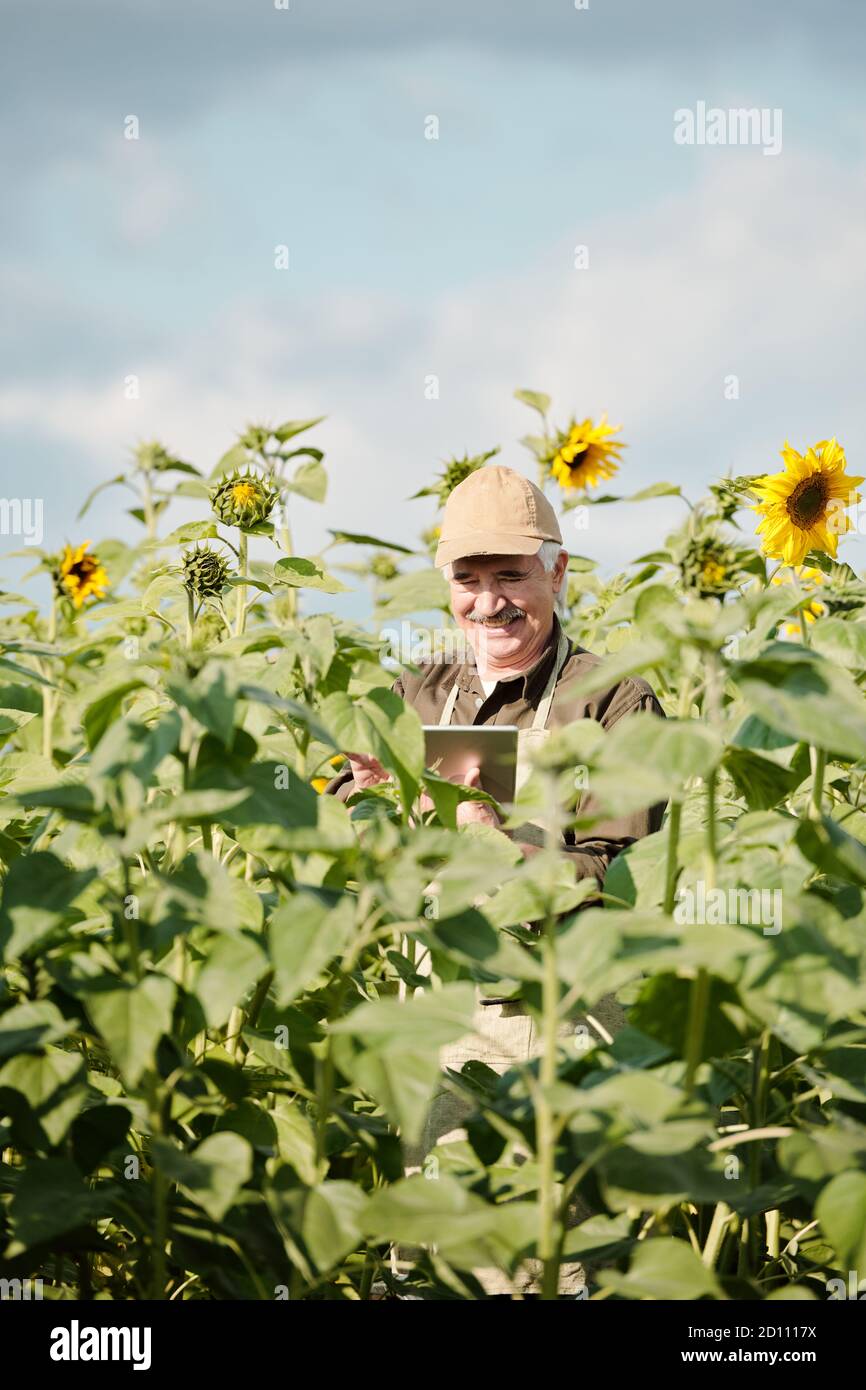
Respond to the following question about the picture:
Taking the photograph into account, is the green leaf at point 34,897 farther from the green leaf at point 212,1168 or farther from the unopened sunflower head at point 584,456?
the unopened sunflower head at point 584,456

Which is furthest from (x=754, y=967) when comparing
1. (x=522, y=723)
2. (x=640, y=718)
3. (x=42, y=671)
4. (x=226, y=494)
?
(x=522, y=723)

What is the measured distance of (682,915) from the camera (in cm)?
112

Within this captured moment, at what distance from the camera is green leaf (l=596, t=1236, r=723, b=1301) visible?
37.6 inches

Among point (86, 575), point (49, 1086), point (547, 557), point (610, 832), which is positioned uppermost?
point (86, 575)

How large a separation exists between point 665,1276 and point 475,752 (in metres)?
0.96

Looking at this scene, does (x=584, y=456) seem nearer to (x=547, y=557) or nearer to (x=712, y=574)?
(x=547, y=557)

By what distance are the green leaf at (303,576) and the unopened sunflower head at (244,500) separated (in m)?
0.25

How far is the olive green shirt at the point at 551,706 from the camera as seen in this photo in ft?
7.45

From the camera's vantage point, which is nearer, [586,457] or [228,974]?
[228,974]

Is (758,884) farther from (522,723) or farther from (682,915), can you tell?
(522,723)

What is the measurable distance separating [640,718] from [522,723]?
1522mm

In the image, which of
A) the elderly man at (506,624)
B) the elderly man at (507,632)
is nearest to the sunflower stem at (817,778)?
the elderly man at (507,632)

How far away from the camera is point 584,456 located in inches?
146

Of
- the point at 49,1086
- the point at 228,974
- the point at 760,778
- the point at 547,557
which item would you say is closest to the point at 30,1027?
the point at 49,1086
